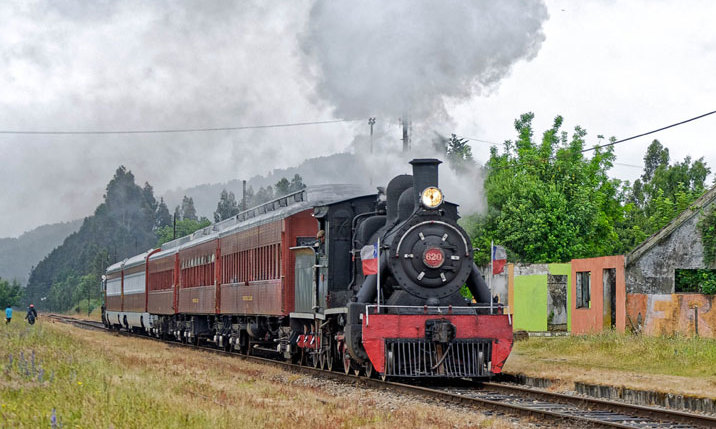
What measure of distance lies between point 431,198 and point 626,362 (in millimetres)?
6547

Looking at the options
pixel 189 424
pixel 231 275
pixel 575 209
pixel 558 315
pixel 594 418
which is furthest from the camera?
pixel 575 209

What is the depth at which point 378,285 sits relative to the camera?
14.4 meters

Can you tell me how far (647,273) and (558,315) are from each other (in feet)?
18.2

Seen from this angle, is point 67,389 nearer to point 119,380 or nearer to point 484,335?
point 119,380

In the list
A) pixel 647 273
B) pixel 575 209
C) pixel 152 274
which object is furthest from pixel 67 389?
pixel 575 209

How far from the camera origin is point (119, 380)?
13.2m

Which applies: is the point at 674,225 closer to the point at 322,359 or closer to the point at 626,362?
the point at 626,362

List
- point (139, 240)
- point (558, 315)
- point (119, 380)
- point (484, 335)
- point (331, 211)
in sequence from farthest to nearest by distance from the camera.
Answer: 1. point (139, 240)
2. point (558, 315)
3. point (331, 211)
4. point (484, 335)
5. point (119, 380)

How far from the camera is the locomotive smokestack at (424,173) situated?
1475cm

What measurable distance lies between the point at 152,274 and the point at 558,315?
55.7ft

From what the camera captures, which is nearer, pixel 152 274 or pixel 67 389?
pixel 67 389

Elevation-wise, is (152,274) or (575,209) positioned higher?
(575,209)

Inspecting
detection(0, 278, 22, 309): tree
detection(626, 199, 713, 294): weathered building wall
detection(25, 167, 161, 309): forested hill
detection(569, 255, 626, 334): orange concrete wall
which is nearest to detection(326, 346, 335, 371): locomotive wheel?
detection(569, 255, 626, 334): orange concrete wall

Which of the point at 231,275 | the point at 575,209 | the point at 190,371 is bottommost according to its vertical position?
the point at 190,371
